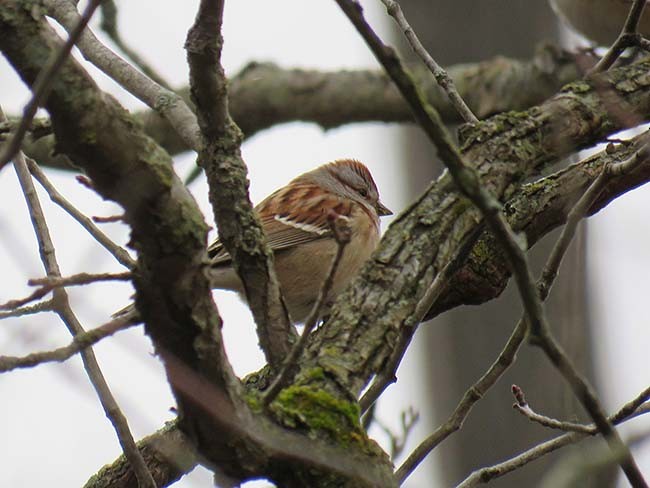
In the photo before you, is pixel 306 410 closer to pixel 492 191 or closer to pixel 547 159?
pixel 492 191

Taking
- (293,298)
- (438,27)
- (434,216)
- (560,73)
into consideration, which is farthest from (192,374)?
(438,27)

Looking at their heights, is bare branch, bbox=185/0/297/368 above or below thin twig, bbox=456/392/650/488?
above

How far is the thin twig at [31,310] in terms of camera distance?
8.08 feet

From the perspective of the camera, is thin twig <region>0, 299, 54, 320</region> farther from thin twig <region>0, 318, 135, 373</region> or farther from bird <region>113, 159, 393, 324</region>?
bird <region>113, 159, 393, 324</region>

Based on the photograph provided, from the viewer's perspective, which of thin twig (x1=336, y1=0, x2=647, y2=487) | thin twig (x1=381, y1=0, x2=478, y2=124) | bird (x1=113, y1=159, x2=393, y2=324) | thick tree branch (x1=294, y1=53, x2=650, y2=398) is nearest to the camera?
thin twig (x1=336, y1=0, x2=647, y2=487)

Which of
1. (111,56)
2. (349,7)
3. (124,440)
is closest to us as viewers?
(349,7)

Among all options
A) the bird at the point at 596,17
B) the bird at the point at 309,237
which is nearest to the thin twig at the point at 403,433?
the bird at the point at 309,237

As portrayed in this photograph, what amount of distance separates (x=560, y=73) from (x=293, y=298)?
2.38 m

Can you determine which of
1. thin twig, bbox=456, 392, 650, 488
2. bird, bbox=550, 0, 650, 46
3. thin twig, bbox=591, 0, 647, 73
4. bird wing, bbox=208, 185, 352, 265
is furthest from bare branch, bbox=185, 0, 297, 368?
bird, bbox=550, 0, 650, 46

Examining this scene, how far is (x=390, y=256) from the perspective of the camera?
2.86 m

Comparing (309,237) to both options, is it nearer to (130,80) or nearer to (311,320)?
(130,80)

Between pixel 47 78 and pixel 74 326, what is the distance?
4.20 feet

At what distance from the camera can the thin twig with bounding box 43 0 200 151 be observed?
3.04 meters

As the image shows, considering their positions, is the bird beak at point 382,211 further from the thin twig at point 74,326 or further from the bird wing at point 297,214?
the thin twig at point 74,326
